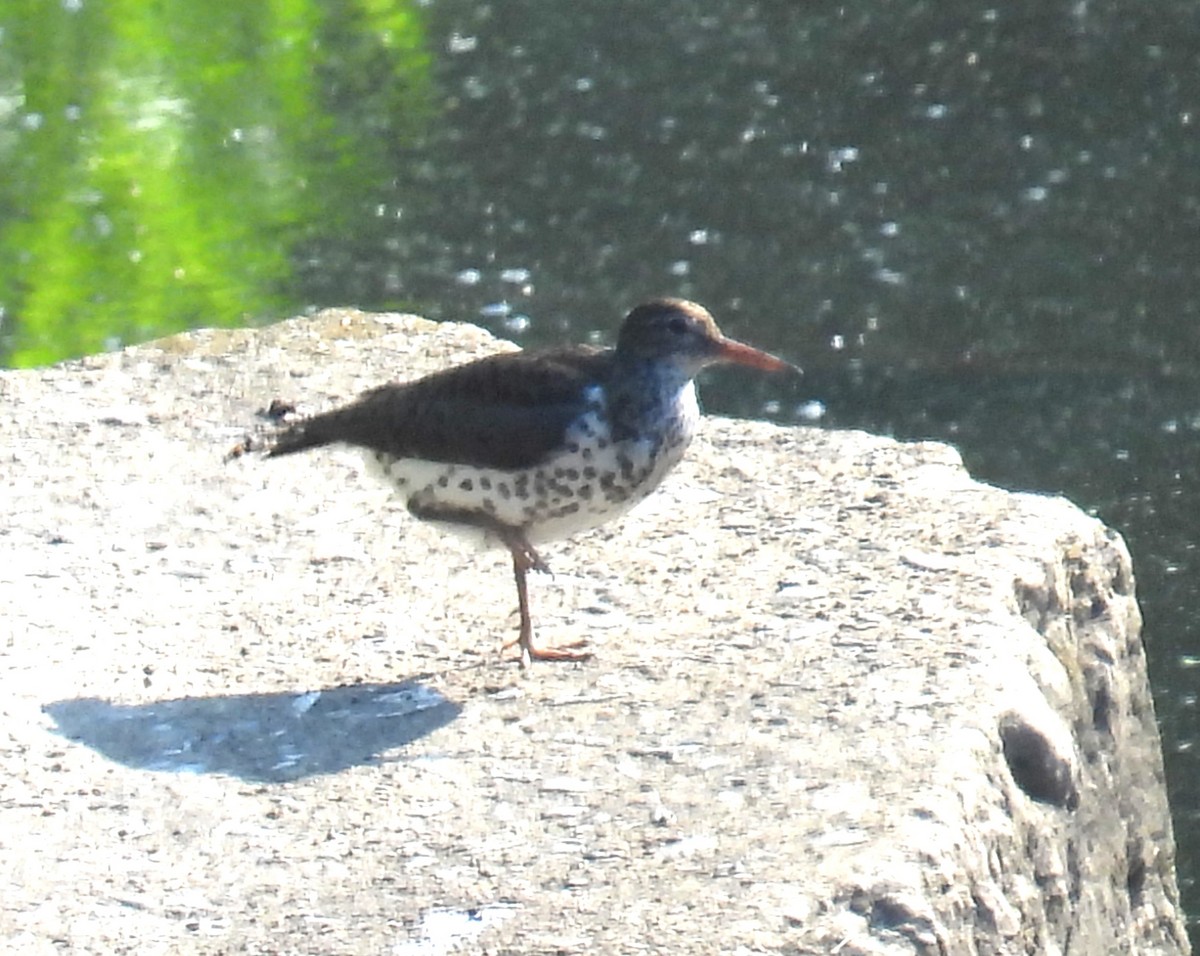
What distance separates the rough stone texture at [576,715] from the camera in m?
3.72

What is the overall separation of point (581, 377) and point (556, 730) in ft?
2.59

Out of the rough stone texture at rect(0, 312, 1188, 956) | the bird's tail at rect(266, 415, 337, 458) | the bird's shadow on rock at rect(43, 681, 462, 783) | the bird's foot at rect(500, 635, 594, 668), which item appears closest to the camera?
the rough stone texture at rect(0, 312, 1188, 956)

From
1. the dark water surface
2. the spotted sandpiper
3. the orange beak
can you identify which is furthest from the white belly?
the dark water surface

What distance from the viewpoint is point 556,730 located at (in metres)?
4.29

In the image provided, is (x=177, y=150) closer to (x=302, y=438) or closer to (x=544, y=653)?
(x=302, y=438)

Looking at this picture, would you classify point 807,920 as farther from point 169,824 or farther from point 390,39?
point 390,39

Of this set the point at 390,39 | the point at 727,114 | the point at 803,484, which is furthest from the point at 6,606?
the point at 390,39

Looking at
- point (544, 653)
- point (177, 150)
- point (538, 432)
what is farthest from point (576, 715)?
point (177, 150)

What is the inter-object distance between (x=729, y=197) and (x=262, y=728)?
20.9 ft

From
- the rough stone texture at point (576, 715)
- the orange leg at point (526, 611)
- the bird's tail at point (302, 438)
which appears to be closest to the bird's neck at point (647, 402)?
the orange leg at point (526, 611)

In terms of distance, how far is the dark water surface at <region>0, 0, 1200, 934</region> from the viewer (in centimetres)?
861

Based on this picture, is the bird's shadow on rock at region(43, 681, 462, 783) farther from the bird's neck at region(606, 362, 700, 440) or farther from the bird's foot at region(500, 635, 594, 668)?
the bird's neck at region(606, 362, 700, 440)

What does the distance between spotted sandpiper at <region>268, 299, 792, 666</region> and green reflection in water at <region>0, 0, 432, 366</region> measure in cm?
447

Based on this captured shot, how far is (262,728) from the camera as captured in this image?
14.2ft
